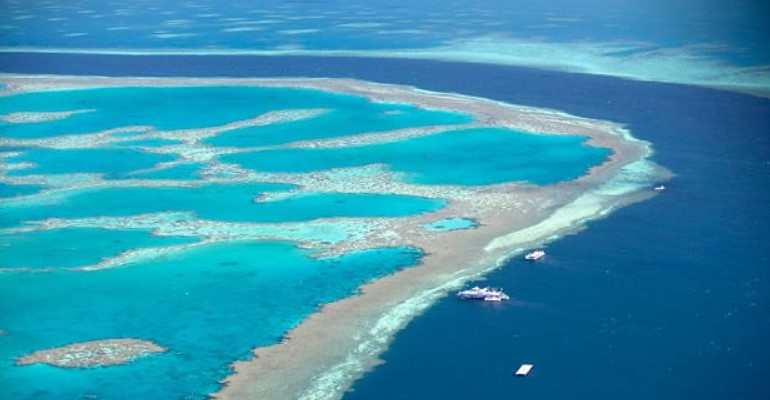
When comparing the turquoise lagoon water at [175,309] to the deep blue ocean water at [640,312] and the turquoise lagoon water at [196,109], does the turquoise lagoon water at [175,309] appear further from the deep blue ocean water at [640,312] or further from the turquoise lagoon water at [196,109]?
the turquoise lagoon water at [196,109]

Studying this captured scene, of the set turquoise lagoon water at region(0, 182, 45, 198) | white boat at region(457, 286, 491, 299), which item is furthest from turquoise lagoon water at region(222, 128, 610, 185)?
white boat at region(457, 286, 491, 299)

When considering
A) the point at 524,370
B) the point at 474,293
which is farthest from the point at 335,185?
the point at 524,370

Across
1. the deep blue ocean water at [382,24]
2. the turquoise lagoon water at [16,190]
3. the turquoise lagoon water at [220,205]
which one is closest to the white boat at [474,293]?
the turquoise lagoon water at [220,205]

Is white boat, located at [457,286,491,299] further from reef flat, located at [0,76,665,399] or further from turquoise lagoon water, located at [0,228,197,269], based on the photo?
turquoise lagoon water, located at [0,228,197,269]

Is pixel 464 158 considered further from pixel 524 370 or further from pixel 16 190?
pixel 524 370

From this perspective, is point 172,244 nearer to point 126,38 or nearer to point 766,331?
point 766,331

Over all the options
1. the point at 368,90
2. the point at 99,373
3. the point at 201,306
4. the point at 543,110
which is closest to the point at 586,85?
the point at 543,110
